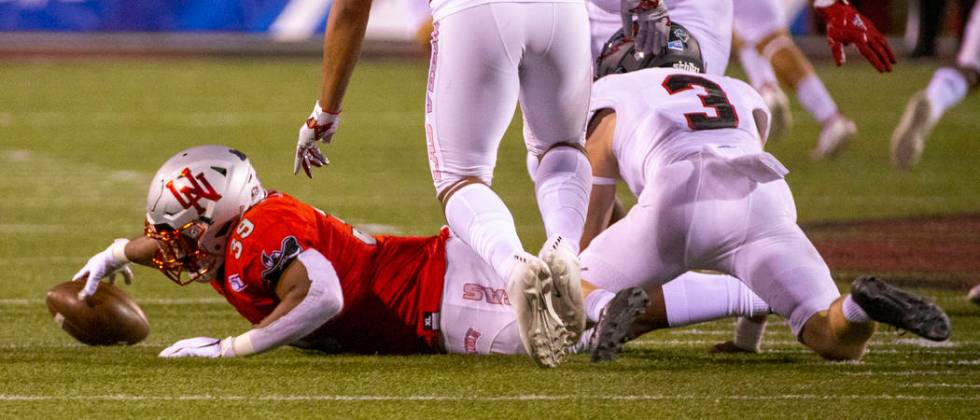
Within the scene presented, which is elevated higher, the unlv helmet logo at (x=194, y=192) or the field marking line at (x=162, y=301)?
the unlv helmet logo at (x=194, y=192)

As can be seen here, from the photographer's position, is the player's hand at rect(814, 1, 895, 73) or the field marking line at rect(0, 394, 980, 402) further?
the player's hand at rect(814, 1, 895, 73)

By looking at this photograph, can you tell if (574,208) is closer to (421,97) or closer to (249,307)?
(249,307)

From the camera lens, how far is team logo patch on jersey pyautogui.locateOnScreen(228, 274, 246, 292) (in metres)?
4.54

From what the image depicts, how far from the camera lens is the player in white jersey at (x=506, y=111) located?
154 inches

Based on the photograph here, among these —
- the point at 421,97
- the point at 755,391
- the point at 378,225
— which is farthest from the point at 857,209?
the point at 421,97

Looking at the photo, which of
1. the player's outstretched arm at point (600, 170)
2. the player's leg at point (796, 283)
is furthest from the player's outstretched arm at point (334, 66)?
the player's leg at point (796, 283)

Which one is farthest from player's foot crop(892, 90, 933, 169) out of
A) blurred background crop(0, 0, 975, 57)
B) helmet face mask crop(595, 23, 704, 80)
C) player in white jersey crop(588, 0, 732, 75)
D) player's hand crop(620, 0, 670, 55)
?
blurred background crop(0, 0, 975, 57)

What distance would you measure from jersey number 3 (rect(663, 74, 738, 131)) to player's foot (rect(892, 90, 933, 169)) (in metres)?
3.44

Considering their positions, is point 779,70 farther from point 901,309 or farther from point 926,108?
point 901,309

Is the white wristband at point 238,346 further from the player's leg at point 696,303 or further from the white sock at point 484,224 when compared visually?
the player's leg at point 696,303

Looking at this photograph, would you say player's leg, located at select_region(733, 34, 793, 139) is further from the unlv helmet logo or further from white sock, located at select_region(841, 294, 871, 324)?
the unlv helmet logo

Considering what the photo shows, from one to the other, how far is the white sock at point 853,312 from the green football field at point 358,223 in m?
0.17

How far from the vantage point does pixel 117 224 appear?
781cm

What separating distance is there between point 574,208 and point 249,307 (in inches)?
41.7
